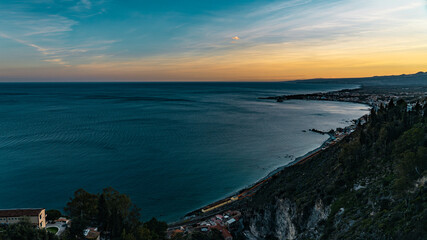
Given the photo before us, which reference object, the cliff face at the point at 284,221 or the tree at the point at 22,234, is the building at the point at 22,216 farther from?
the cliff face at the point at 284,221

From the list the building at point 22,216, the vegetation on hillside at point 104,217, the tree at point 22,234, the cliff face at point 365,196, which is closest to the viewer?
the cliff face at point 365,196

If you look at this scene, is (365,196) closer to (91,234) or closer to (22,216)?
(91,234)

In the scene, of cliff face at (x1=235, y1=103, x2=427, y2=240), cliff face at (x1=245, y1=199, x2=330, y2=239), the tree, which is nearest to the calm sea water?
cliff face at (x1=245, y1=199, x2=330, y2=239)

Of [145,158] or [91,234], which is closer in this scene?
[91,234]

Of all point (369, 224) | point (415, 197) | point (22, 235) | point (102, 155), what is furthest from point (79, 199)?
point (102, 155)

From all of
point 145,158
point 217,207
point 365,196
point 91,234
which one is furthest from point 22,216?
point 365,196

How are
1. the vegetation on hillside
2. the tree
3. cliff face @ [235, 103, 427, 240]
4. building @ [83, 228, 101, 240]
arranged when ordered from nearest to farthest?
cliff face @ [235, 103, 427, 240] < the tree < the vegetation on hillside < building @ [83, 228, 101, 240]

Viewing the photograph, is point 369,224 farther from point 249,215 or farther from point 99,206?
point 99,206

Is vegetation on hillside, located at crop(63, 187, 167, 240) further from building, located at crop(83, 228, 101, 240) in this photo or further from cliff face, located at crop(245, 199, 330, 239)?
cliff face, located at crop(245, 199, 330, 239)

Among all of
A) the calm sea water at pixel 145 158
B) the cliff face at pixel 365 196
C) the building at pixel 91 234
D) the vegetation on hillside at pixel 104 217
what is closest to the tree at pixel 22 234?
the vegetation on hillside at pixel 104 217
